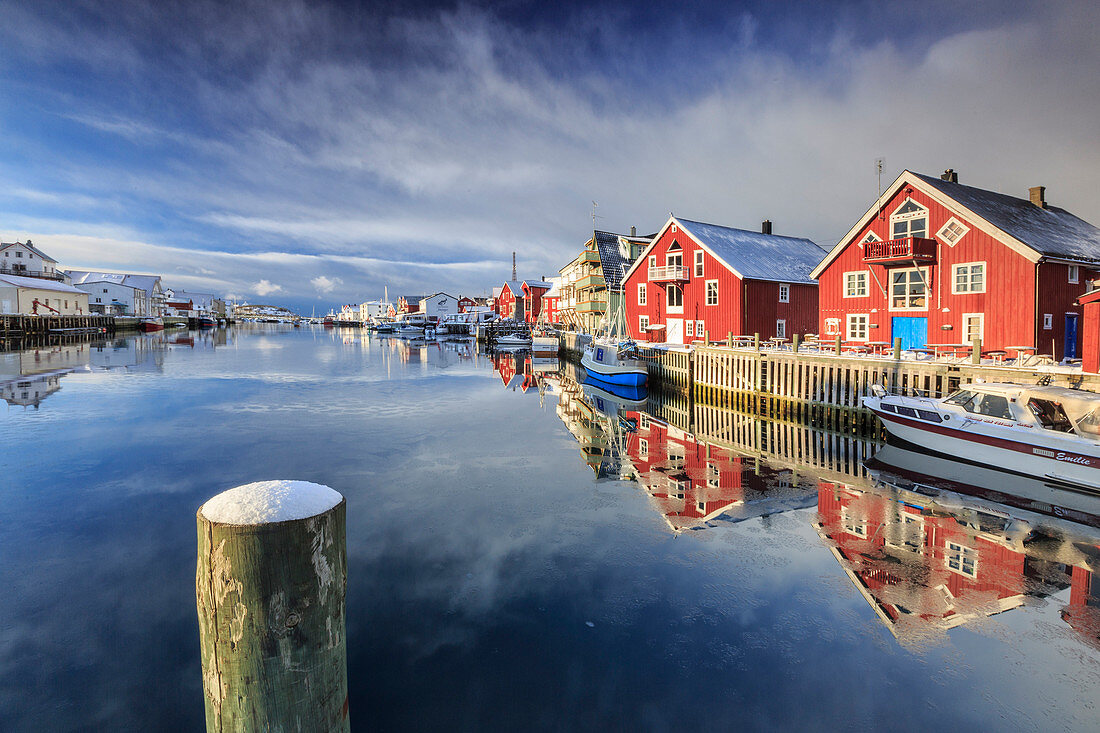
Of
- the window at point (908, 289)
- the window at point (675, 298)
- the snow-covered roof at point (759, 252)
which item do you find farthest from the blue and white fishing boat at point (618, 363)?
the window at point (908, 289)

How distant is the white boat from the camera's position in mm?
12556

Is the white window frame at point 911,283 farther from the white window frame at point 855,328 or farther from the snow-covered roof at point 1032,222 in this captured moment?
the snow-covered roof at point 1032,222

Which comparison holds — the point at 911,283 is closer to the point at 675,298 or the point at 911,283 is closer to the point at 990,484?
the point at 990,484

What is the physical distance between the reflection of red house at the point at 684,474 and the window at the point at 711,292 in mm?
17934

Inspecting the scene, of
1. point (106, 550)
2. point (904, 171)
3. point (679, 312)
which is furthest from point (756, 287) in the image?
point (106, 550)

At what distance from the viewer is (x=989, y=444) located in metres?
13.8

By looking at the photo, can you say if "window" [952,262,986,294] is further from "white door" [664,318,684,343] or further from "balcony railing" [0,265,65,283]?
"balcony railing" [0,265,65,283]

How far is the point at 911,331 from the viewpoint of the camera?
2488 centimetres

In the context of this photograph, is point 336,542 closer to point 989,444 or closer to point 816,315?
point 989,444

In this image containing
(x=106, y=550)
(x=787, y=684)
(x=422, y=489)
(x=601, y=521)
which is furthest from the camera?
(x=422, y=489)

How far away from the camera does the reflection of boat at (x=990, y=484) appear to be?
11.7m

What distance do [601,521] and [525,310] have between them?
90.2 meters

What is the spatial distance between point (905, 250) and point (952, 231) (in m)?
1.88

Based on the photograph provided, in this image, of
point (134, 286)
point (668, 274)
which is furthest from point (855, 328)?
point (134, 286)
